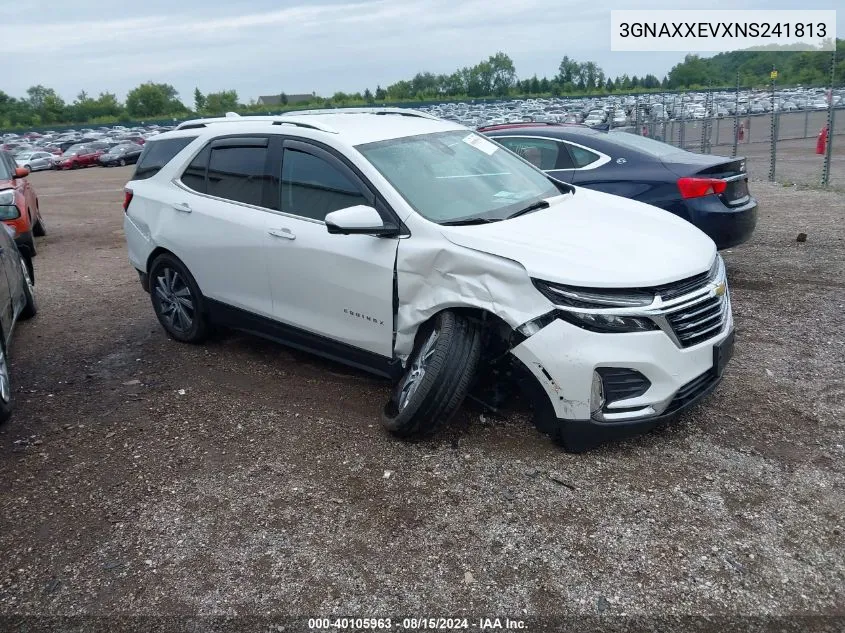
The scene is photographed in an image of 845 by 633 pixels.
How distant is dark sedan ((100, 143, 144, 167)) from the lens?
37.1 metres

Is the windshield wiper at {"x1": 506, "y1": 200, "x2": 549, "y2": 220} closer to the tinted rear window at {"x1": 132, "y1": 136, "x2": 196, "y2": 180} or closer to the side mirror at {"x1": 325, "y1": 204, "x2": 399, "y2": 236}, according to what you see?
the side mirror at {"x1": 325, "y1": 204, "x2": 399, "y2": 236}

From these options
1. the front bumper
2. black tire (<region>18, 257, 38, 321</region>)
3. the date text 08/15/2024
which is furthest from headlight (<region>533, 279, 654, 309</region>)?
black tire (<region>18, 257, 38, 321</region>)

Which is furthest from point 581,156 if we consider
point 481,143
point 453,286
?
point 453,286

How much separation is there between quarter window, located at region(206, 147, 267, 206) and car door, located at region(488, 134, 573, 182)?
3.22 meters

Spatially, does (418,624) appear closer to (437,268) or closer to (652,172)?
(437,268)

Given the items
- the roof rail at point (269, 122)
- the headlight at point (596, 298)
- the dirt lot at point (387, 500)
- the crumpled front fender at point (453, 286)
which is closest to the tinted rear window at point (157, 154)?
the roof rail at point (269, 122)

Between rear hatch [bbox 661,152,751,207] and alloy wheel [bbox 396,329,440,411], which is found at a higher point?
rear hatch [bbox 661,152,751,207]

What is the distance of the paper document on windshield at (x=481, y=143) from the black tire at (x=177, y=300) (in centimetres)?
230

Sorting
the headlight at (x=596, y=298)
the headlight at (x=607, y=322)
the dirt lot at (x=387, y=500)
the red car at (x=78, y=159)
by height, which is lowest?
the red car at (x=78, y=159)

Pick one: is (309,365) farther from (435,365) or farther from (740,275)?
(740,275)

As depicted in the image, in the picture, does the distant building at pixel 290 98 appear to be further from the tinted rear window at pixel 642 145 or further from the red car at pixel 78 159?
the tinted rear window at pixel 642 145

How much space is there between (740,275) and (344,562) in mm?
5612

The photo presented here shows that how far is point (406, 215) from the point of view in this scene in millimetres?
4152

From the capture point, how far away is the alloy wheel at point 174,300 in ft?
18.9
